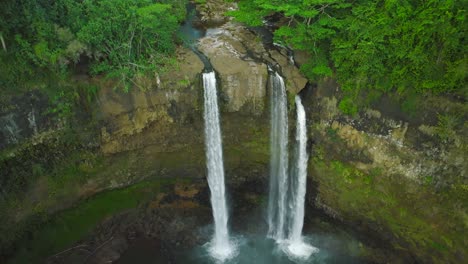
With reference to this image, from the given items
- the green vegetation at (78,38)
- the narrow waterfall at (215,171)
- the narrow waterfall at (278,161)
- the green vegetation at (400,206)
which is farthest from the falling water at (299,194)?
the green vegetation at (78,38)

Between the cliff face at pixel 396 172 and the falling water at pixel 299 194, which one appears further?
the falling water at pixel 299 194

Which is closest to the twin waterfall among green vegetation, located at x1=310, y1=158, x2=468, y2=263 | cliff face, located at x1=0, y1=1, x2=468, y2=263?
cliff face, located at x1=0, y1=1, x2=468, y2=263

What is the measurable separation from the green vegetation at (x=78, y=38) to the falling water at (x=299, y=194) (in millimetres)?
5944

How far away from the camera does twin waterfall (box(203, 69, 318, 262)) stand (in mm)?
14289

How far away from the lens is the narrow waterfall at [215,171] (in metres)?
13.8

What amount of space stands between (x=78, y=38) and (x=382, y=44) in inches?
414

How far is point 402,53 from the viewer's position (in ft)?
37.9

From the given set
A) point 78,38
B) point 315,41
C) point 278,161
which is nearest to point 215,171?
point 278,161

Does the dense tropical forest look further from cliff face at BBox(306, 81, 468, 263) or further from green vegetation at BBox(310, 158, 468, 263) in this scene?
green vegetation at BBox(310, 158, 468, 263)

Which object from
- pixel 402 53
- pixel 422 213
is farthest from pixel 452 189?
pixel 402 53

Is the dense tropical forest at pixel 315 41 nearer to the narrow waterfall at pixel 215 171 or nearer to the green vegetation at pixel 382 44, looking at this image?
the green vegetation at pixel 382 44

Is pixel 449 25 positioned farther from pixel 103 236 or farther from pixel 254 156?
pixel 103 236

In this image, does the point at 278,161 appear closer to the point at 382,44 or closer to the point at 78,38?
the point at 382,44

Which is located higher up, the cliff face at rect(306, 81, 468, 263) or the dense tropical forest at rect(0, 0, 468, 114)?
the dense tropical forest at rect(0, 0, 468, 114)
